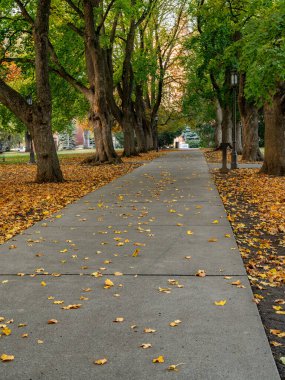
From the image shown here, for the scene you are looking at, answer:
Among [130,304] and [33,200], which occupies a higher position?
[33,200]

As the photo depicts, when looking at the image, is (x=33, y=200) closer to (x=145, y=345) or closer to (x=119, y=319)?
(x=119, y=319)

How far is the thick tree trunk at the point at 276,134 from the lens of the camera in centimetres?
1810

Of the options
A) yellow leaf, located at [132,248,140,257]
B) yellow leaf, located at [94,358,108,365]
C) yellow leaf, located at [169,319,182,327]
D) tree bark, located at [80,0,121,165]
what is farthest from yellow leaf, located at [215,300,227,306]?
tree bark, located at [80,0,121,165]

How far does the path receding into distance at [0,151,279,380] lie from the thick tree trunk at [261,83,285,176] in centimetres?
982

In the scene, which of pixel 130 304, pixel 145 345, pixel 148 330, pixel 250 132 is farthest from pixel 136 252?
pixel 250 132

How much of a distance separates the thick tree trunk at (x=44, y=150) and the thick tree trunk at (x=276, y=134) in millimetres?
7578

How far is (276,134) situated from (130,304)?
14644 mm

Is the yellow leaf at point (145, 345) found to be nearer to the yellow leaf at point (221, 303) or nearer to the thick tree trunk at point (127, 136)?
the yellow leaf at point (221, 303)

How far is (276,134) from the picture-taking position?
18.3 m

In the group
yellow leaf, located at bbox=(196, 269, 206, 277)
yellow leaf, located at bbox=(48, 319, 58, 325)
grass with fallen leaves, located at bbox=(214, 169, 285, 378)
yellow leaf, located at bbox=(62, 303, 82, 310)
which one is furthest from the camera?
yellow leaf, located at bbox=(196, 269, 206, 277)

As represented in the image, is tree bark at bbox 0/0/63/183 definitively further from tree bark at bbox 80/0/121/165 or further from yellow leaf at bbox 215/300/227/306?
yellow leaf at bbox 215/300/227/306

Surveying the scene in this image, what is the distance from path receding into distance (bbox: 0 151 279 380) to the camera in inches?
141

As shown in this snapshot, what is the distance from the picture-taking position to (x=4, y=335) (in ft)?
13.6

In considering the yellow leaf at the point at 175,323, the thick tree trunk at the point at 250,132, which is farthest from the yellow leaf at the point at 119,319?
the thick tree trunk at the point at 250,132
